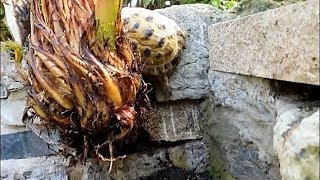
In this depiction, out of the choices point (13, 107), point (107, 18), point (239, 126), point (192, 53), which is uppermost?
point (107, 18)

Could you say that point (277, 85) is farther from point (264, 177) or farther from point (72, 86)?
point (72, 86)

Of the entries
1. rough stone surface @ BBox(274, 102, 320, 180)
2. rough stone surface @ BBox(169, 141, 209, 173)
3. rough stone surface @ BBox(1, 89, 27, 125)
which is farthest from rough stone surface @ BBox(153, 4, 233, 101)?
rough stone surface @ BBox(274, 102, 320, 180)

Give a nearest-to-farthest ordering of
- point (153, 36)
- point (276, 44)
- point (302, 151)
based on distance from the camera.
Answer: point (302, 151), point (276, 44), point (153, 36)

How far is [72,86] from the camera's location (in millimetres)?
891

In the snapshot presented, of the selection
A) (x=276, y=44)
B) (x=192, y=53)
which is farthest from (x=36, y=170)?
(x=276, y=44)

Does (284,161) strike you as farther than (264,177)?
No

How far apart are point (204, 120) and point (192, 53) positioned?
20cm

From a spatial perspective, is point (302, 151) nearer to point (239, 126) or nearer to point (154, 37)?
point (239, 126)

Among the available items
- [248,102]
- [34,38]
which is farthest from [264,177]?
[34,38]

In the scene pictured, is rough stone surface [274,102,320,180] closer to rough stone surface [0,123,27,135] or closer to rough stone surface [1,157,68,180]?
rough stone surface [1,157,68,180]

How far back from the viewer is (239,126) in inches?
40.5

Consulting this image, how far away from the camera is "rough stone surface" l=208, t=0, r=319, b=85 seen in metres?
0.60

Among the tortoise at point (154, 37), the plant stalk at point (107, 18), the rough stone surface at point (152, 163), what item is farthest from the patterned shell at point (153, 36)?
the rough stone surface at point (152, 163)

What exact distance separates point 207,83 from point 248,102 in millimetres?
291
